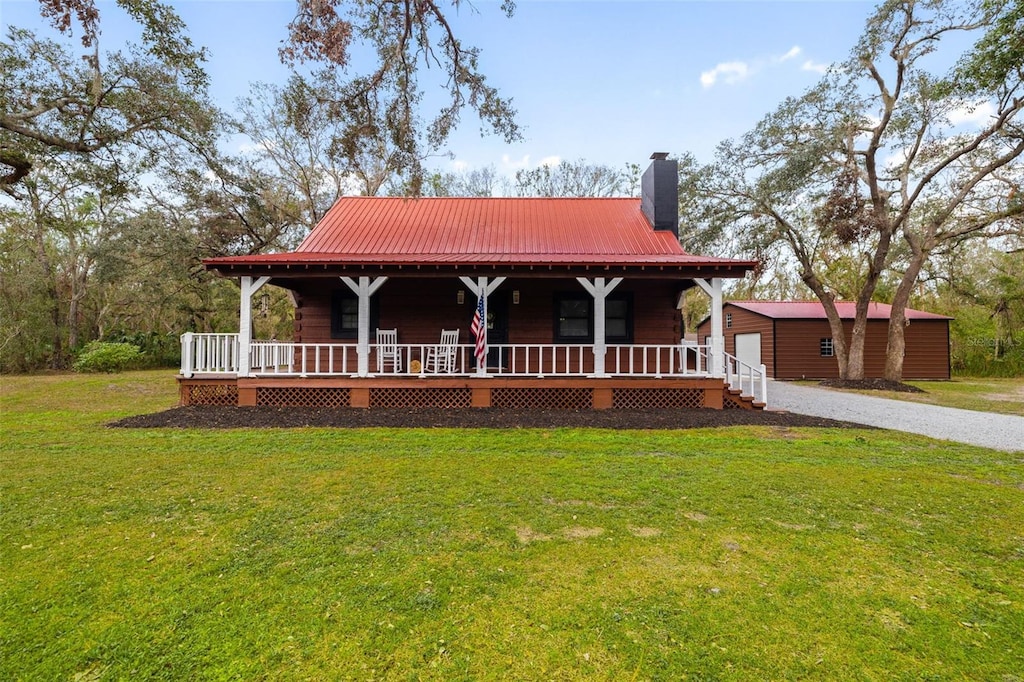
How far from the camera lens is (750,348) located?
70.2 ft

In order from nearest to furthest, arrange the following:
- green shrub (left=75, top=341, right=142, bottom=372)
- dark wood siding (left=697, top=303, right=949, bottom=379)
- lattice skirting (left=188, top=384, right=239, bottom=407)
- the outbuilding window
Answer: lattice skirting (left=188, top=384, right=239, bottom=407) → green shrub (left=75, top=341, right=142, bottom=372) → dark wood siding (left=697, top=303, right=949, bottom=379) → the outbuilding window

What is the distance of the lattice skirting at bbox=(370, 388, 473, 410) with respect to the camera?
9719 mm

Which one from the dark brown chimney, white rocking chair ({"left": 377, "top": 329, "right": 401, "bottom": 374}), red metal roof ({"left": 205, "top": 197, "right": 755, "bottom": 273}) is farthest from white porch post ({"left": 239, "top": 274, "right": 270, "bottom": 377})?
the dark brown chimney

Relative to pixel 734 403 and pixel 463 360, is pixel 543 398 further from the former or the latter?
pixel 734 403

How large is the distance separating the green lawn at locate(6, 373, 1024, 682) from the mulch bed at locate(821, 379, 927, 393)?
1101 cm

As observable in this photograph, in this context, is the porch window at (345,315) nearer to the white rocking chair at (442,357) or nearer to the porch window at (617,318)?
the white rocking chair at (442,357)

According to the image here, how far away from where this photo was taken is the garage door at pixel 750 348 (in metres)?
20.8

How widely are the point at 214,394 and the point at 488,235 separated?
24.6 ft

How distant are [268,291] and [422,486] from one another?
83.1 ft

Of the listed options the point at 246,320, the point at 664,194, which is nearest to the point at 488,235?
the point at 664,194

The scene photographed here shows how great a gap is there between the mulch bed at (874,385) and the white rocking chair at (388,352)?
590 inches

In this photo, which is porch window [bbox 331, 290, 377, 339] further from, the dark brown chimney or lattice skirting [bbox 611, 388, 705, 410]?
the dark brown chimney

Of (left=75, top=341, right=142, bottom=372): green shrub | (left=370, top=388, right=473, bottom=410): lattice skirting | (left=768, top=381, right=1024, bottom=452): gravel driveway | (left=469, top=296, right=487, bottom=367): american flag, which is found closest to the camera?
(left=768, top=381, right=1024, bottom=452): gravel driveway

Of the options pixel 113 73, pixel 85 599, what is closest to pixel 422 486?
pixel 85 599
